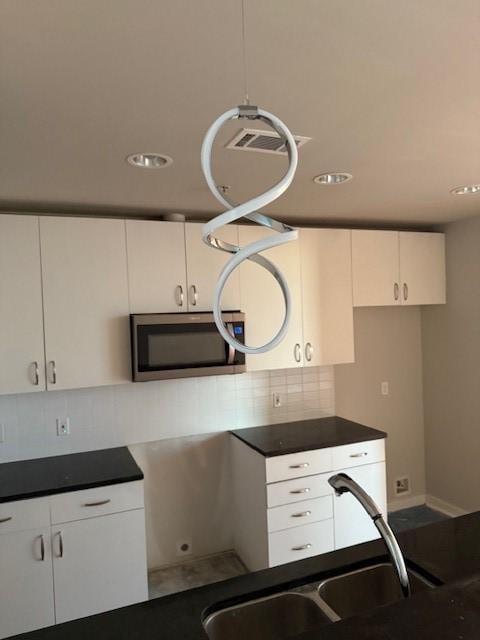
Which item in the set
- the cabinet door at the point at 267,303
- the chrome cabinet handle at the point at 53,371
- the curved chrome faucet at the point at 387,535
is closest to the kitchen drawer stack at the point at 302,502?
the cabinet door at the point at 267,303

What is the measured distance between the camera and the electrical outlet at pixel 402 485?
13.0 ft

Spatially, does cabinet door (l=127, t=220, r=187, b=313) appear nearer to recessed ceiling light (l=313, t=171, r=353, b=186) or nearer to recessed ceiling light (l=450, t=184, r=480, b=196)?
recessed ceiling light (l=313, t=171, r=353, b=186)

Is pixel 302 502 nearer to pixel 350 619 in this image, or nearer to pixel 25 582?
pixel 25 582

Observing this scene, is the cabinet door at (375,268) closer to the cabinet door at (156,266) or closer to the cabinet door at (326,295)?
the cabinet door at (326,295)

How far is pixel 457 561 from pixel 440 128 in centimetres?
150

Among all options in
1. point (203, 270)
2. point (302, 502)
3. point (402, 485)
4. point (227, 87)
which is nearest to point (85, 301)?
point (203, 270)

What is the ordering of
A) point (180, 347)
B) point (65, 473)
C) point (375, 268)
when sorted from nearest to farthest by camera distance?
point (65, 473), point (180, 347), point (375, 268)

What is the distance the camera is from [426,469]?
4047mm

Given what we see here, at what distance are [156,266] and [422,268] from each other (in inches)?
81.3

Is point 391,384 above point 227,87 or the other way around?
the other way around

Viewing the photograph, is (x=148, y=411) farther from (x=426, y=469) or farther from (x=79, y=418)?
(x=426, y=469)

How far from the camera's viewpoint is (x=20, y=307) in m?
2.47

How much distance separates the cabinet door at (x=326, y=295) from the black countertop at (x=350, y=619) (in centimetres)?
167

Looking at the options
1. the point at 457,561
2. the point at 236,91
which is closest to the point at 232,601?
the point at 457,561
